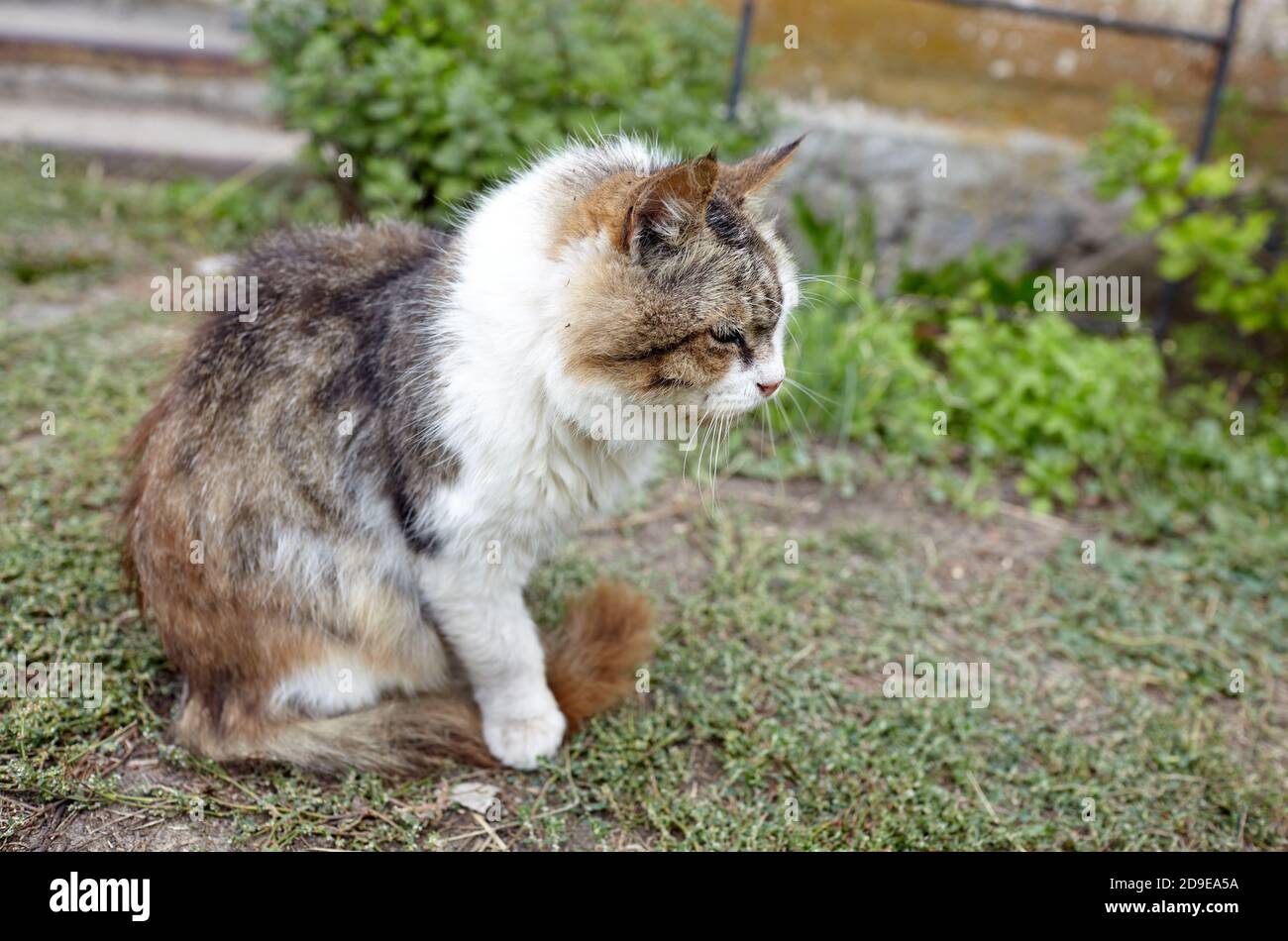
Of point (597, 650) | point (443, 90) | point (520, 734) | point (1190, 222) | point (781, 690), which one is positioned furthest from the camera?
point (1190, 222)

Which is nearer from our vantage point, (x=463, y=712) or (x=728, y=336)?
(x=728, y=336)

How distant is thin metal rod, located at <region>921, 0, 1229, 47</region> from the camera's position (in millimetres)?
5344

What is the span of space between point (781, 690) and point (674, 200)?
61.9 inches

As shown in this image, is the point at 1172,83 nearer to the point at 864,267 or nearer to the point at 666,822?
the point at 864,267

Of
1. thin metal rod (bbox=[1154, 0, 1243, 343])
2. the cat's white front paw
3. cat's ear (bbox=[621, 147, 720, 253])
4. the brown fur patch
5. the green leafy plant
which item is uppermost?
thin metal rod (bbox=[1154, 0, 1243, 343])

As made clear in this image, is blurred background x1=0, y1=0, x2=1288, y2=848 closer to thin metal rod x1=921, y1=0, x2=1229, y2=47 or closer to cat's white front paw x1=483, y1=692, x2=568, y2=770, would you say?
thin metal rod x1=921, y1=0, x2=1229, y2=47

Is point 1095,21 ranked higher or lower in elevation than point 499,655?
higher

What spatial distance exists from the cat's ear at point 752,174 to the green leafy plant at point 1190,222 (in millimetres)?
3158

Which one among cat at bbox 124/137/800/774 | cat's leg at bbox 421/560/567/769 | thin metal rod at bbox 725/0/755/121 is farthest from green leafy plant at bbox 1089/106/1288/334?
cat's leg at bbox 421/560/567/769

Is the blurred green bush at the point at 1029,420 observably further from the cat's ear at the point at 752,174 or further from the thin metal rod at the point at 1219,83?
the cat's ear at the point at 752,174

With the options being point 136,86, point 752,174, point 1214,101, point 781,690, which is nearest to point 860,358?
point 781,690

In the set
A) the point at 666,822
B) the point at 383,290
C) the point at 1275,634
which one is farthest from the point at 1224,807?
the point at 383,290

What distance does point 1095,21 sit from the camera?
546cm

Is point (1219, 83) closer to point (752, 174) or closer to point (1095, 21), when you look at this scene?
point (1095, 21)
